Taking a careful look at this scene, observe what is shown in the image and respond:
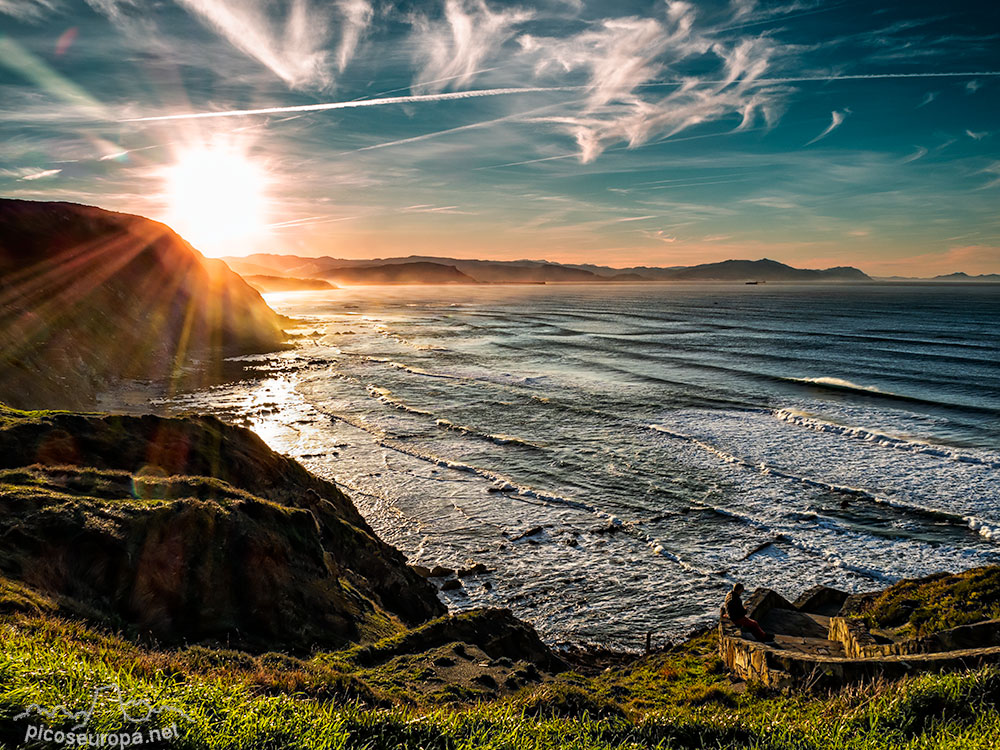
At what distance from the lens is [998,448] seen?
23.4m

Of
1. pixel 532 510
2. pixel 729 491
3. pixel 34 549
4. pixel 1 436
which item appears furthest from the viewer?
pixel 729 491

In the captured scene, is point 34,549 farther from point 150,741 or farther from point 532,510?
point 532,510

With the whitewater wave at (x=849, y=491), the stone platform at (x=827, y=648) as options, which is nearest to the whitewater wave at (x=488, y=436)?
the whitewater wave at (x=849, y=491)

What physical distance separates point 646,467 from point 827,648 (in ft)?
41.2

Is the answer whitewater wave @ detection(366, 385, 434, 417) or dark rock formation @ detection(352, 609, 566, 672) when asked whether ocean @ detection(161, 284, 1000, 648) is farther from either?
dark rock formation @ detection(352, 609, 566, 672)

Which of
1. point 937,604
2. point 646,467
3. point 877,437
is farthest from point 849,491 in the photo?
point 937,604

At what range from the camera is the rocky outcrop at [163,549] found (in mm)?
6422

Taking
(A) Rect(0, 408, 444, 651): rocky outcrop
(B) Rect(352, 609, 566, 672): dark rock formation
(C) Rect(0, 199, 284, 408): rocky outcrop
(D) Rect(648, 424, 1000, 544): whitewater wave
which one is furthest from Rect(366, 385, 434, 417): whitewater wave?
(B) Rect(352, 609, 566, 672): dark rock formation

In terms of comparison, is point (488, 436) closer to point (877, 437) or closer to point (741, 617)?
point (741, 617)

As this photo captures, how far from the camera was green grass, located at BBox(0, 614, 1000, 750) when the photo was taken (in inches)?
135

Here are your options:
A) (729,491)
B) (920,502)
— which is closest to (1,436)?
(729,491)

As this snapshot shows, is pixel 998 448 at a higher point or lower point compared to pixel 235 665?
lower

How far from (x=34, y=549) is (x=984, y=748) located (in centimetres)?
922

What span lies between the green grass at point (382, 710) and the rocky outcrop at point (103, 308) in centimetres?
2473
